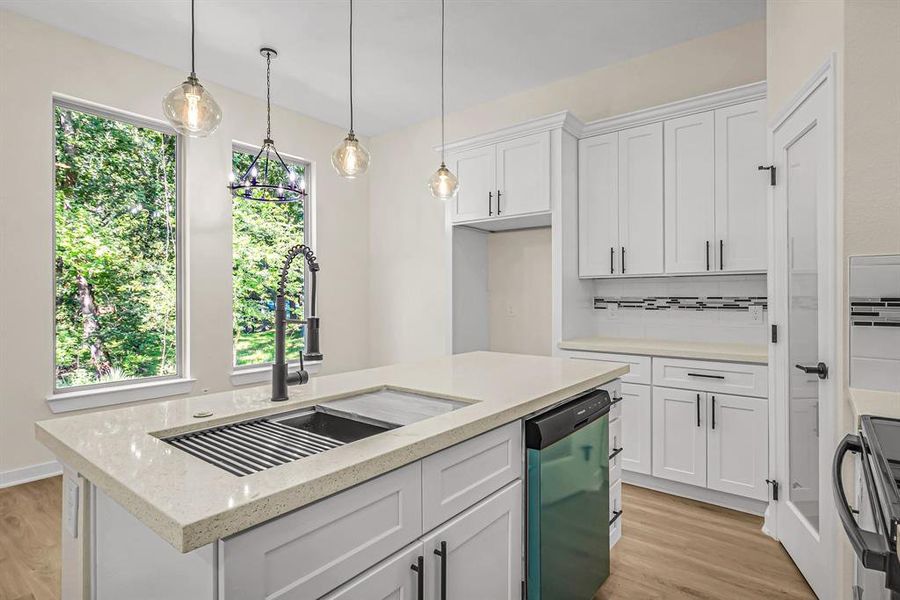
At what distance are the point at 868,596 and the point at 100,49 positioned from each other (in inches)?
191

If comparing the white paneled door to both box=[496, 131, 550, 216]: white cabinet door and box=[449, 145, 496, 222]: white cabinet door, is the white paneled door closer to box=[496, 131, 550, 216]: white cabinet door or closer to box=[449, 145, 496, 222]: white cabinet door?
box=[496, 131, 550, 216]: white cabinet door

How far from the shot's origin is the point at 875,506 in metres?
0.90

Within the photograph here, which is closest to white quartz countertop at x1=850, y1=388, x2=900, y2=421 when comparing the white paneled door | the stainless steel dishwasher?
the white paneled door

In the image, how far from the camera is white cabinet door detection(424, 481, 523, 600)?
1.20 m

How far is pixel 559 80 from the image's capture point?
4.04 metres

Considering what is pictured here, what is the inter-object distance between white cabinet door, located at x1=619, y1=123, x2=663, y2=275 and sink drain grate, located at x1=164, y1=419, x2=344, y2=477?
8.85 feet

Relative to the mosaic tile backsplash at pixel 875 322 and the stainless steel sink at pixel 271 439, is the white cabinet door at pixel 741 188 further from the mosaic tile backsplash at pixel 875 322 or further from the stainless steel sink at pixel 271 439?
the stainless steel sink at pixel 271 439

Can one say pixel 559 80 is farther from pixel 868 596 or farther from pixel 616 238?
pixel 868 596

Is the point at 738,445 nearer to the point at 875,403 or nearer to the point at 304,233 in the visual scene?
the point at 875,403

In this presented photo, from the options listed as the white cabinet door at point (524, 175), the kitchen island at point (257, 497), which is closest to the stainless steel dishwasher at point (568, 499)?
the kitchen island at point (257, 497)

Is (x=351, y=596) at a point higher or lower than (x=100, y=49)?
lower

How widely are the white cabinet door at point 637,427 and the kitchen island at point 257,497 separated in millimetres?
1638

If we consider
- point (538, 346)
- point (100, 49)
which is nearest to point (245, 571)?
point (538, 346)

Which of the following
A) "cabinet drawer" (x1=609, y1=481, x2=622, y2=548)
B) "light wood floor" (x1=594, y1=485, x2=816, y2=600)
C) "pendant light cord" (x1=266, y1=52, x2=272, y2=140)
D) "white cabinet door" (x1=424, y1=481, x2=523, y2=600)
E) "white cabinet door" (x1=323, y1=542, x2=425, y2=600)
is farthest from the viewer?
"pendant light cord" (x1=266, y1=52, x2=272, y2=140)
